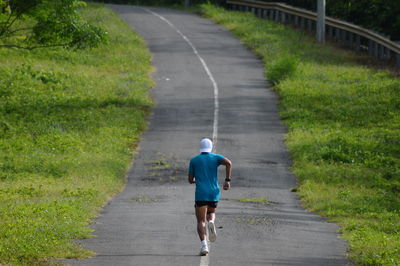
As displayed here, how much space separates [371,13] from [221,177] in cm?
2818

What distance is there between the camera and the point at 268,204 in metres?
20.3

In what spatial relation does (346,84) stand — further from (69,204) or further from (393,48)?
(69,204)

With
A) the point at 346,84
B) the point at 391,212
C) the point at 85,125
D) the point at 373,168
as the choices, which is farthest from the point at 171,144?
the point at 346,84

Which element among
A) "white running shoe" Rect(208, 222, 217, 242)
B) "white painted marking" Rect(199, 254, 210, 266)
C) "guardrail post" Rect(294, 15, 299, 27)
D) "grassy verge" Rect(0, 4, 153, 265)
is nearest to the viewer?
"white painted marking" Rect(199, 254, 210, 266)

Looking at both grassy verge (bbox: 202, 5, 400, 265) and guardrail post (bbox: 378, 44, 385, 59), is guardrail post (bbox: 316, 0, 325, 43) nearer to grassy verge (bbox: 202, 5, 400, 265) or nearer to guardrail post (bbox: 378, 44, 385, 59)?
grassy verge (bbox: 202, 5, 400, 265)

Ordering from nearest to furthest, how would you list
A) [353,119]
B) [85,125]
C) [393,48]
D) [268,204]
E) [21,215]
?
[21,215] → [268,204] → [85,125] → [353,119] → [393,48]

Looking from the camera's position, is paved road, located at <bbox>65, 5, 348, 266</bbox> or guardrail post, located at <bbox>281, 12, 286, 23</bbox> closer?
paved road, located at <bbox>65, 5, 348, 266</bbox>

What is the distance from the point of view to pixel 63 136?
27.7 metres

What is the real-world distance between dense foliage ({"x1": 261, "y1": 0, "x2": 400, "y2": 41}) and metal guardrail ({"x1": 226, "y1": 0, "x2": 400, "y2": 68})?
1205 mm

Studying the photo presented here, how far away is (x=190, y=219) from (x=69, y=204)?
2.63 meters

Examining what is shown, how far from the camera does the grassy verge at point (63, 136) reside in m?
15.8

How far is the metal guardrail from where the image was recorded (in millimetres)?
43344

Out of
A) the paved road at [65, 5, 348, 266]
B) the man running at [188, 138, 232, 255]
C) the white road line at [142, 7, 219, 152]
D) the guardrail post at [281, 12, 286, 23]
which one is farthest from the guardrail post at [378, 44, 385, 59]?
the man running at [188, 138, 232, 255]

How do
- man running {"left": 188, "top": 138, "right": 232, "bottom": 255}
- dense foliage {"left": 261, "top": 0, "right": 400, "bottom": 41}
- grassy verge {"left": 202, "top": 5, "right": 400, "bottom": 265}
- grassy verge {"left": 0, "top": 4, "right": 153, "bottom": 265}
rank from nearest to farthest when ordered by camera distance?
man running {"left": 188, "top": 138, "right": 232, "bottom": 255}, grassy verge {"left": 0, "top": 4, "right": 153, "bottom": 265}, grassy verge {"left": 202, "top": 5, "right": 400, "bottom": 265}, dense foliage {"left": 261, "top": 0, "right": 400, "bottom": 41}
